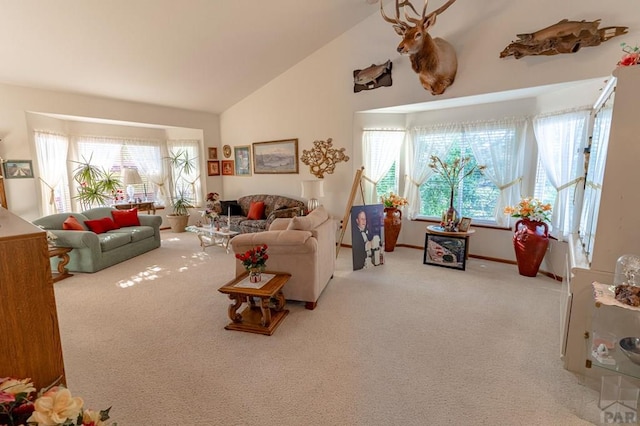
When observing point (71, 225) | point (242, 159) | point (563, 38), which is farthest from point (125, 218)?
point (563, 38)

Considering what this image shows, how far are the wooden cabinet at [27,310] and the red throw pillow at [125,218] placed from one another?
15.5 feet

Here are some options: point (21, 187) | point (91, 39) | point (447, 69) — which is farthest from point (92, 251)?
point (447, 69)

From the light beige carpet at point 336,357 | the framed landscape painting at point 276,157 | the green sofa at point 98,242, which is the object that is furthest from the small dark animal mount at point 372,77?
the green sofa at point 98,242

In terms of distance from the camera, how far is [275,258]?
127 inches

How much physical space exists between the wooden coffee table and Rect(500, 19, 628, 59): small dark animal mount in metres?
3.79

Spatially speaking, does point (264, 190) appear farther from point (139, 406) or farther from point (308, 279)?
point (139, 406)

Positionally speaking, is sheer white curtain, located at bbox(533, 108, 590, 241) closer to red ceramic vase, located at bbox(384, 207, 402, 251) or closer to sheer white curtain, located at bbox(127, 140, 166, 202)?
red ceramic vase, located at bbox(384, 207, 402, 251)

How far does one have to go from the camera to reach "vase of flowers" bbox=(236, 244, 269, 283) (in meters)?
2.85

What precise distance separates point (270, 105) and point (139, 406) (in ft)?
18.7

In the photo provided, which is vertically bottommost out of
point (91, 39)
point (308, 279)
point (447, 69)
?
point (308, 279)

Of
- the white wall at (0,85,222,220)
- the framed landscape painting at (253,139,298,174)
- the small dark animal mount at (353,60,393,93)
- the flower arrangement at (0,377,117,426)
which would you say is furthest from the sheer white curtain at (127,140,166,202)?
the flower arrangement at (0,377,117,426)

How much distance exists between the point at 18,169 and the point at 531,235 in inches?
310

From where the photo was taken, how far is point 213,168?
7426 millimetres

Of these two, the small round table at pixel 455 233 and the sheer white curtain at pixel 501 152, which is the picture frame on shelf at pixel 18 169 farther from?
the sheer white curtain at pixel 501 152
